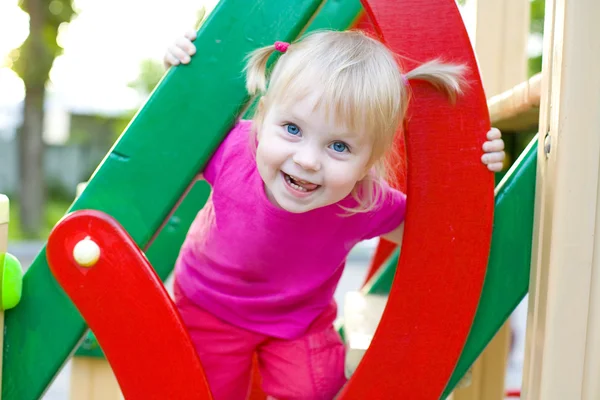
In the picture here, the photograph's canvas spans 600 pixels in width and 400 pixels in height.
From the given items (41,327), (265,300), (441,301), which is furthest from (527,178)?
(41,327)

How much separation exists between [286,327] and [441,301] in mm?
287

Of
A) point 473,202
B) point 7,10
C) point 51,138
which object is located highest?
point 7,10

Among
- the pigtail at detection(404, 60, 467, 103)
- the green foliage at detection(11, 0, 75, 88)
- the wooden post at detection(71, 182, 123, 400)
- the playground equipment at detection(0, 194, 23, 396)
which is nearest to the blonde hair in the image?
the pigtail at detection(404, 60, 467, 103)

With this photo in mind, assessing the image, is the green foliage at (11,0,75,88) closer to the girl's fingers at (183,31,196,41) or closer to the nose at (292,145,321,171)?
the girl's fingers at (183,31,196,41)

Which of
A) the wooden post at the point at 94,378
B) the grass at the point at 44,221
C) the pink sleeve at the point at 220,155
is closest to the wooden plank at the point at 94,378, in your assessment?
the wooden post at the point at 94,378

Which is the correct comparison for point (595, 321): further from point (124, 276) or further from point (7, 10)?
point (7, 10)

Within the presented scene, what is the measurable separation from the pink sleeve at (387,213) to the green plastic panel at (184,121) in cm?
23

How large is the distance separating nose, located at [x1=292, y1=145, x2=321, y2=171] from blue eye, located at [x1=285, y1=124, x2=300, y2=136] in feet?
0.08

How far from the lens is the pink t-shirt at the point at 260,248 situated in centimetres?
101

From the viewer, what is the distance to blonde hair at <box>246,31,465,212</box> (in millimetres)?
850

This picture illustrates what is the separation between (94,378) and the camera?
1.52 metres

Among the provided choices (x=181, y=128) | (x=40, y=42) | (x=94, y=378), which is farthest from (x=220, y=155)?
(x=40, y=42)

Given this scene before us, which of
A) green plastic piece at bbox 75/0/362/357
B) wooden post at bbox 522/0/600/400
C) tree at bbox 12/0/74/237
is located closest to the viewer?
wooden post at bbox 522/0/600/400

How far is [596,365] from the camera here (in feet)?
2.71
